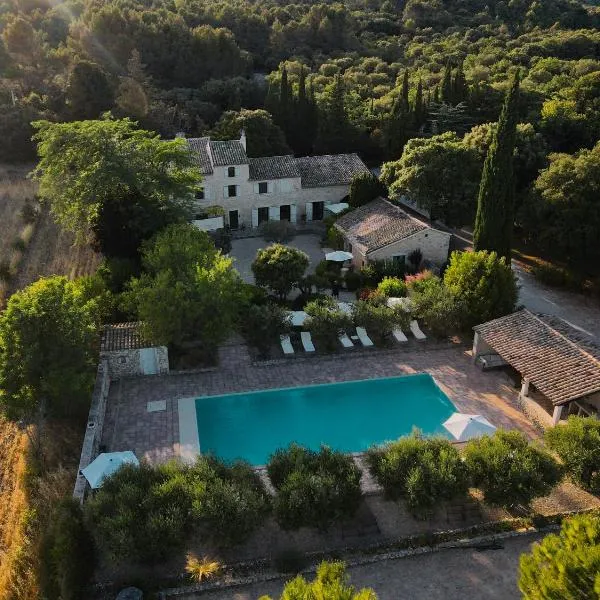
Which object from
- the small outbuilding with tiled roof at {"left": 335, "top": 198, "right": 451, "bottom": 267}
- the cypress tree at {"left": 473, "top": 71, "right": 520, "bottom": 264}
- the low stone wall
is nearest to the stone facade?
the low stone wall

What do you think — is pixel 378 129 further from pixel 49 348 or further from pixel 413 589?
pixel 413 589

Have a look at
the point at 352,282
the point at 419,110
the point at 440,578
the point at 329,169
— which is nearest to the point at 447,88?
the point at 419,110

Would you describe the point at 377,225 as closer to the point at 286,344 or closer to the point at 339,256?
the point at 339,256

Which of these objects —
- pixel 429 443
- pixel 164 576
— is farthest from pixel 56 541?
pixel 429 443

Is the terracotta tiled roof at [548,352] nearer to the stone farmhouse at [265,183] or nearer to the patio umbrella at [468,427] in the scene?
the patio umbrella at [468,427]

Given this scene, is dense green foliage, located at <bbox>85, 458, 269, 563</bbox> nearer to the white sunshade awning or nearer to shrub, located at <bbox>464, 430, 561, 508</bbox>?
shrub, located at <bbox>464, 430, 561, 508</bbox>

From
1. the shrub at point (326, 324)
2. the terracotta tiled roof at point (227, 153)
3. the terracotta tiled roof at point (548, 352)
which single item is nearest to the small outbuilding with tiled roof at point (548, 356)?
the terracotta tiled roof at point (548, 352)
